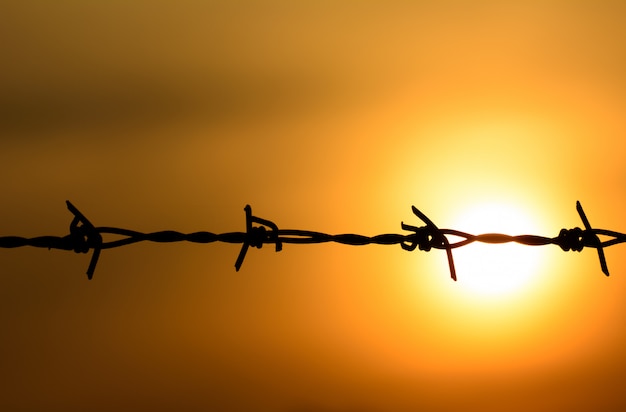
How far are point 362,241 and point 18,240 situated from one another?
912 millimetres

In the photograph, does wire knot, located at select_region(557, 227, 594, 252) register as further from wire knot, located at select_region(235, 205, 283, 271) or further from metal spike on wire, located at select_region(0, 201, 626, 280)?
wire knot, located at select_region(235, 205, 283, 271)

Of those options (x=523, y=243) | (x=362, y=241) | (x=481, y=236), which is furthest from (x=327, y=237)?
(x=523, y=243)

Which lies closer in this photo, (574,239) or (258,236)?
(258,236)

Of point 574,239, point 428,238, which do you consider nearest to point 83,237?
point 428,238

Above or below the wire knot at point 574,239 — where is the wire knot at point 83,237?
below

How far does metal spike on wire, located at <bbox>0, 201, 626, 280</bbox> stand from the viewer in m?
1.95

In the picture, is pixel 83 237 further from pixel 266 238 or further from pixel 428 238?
pixel 428 238

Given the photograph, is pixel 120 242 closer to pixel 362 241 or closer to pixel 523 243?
pixel 362 241

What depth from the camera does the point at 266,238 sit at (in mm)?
2014

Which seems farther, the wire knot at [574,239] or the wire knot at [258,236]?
the wire knot at [574,239]

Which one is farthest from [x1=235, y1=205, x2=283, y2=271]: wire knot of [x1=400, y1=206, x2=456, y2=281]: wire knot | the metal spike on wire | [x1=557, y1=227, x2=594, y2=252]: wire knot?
[x1=557, y1=227, x2=594, y2=252]: wire knot

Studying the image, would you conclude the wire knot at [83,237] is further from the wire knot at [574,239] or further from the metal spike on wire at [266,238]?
the wire knot at [574,239]

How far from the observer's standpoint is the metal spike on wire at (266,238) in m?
1.95

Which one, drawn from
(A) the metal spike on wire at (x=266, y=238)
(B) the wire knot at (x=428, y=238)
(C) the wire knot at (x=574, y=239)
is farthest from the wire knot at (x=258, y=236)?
(C) the wire knot at (x=574, y=239)
